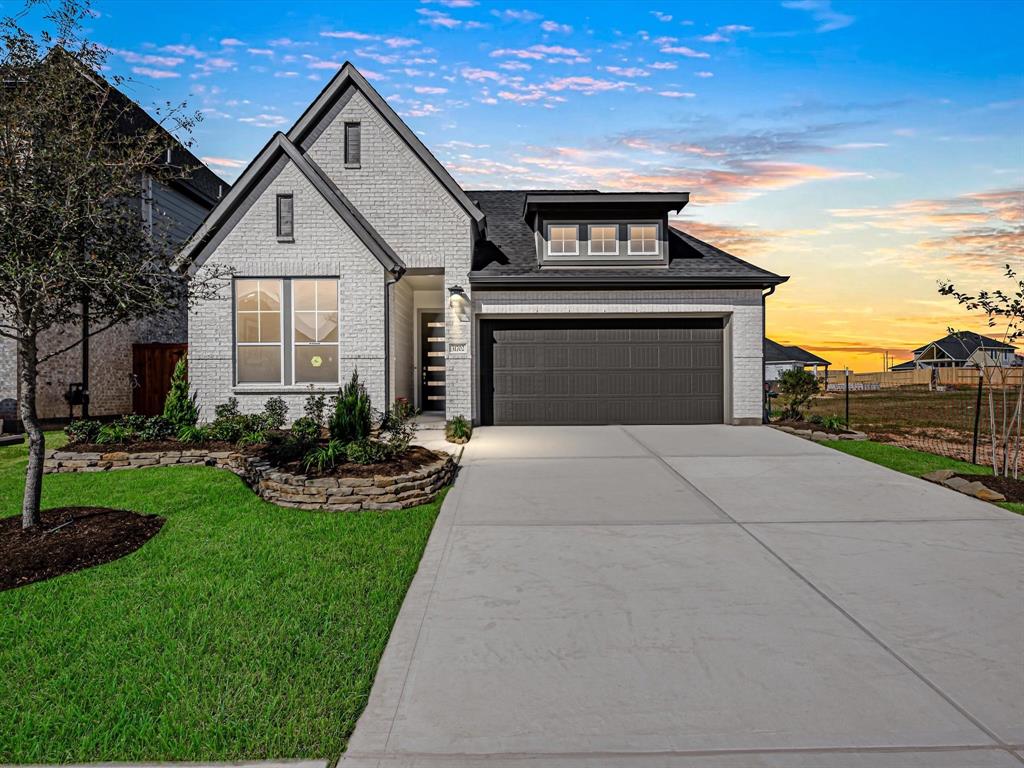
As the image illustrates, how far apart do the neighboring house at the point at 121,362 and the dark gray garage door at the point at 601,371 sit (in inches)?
301

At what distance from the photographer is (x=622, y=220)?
1479 cm

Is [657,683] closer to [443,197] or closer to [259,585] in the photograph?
[259,585]

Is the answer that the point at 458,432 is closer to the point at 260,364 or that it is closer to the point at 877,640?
the point at 260,364

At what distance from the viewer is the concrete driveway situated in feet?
9.20

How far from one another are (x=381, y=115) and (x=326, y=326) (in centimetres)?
512

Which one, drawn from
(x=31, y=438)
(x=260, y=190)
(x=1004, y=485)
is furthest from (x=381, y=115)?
A: (x=1004, y=485)

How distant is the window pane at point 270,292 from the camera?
42.5ft

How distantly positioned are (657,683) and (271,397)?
11317 millimetres

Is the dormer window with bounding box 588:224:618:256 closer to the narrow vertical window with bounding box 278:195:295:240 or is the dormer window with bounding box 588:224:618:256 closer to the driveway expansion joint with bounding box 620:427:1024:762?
the narrow vertical window with bounding box 278:195:295:240

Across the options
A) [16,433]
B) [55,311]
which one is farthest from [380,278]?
[16,433]

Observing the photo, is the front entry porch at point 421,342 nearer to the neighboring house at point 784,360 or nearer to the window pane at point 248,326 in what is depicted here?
the window pane at point 248,326

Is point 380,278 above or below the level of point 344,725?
→ above

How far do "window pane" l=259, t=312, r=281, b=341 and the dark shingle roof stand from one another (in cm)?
433

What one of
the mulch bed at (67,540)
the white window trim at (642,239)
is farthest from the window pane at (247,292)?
the white window trim at (642,239)
